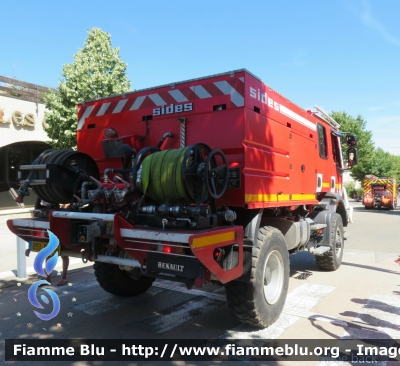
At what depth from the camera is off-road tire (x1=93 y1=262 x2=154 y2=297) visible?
5.12 meters

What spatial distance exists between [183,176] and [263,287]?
5.34 feet

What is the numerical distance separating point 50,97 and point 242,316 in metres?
10.4

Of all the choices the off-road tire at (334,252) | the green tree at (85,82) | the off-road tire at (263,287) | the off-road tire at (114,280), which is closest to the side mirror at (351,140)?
the off-road tire at (334,252)

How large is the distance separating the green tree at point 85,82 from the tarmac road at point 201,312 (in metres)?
5.98

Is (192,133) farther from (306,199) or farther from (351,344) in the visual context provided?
(351,344)

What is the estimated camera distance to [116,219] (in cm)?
333

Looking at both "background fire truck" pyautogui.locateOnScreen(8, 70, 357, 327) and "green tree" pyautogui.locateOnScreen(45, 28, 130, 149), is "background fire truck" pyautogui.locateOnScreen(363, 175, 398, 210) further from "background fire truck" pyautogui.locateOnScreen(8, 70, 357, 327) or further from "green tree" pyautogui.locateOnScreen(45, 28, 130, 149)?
"background fire truck" pyautogui.locateOnScreen(8, 70, 357, 327)

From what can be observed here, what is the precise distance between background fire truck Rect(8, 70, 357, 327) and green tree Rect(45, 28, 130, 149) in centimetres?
643

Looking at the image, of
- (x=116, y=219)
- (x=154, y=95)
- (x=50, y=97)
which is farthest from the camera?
(x=50, y=97)

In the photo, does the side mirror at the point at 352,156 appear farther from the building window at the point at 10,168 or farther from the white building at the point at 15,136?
the building window at the point at 10,168

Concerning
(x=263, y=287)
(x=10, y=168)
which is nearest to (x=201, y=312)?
(x=263, y=287)

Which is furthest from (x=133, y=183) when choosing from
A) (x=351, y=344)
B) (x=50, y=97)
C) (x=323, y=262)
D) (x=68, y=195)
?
(x=50, y=97)

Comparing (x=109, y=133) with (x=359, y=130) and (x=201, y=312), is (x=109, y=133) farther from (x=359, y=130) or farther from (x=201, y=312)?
(x=359, y=130)

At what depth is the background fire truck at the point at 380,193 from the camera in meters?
26.4
